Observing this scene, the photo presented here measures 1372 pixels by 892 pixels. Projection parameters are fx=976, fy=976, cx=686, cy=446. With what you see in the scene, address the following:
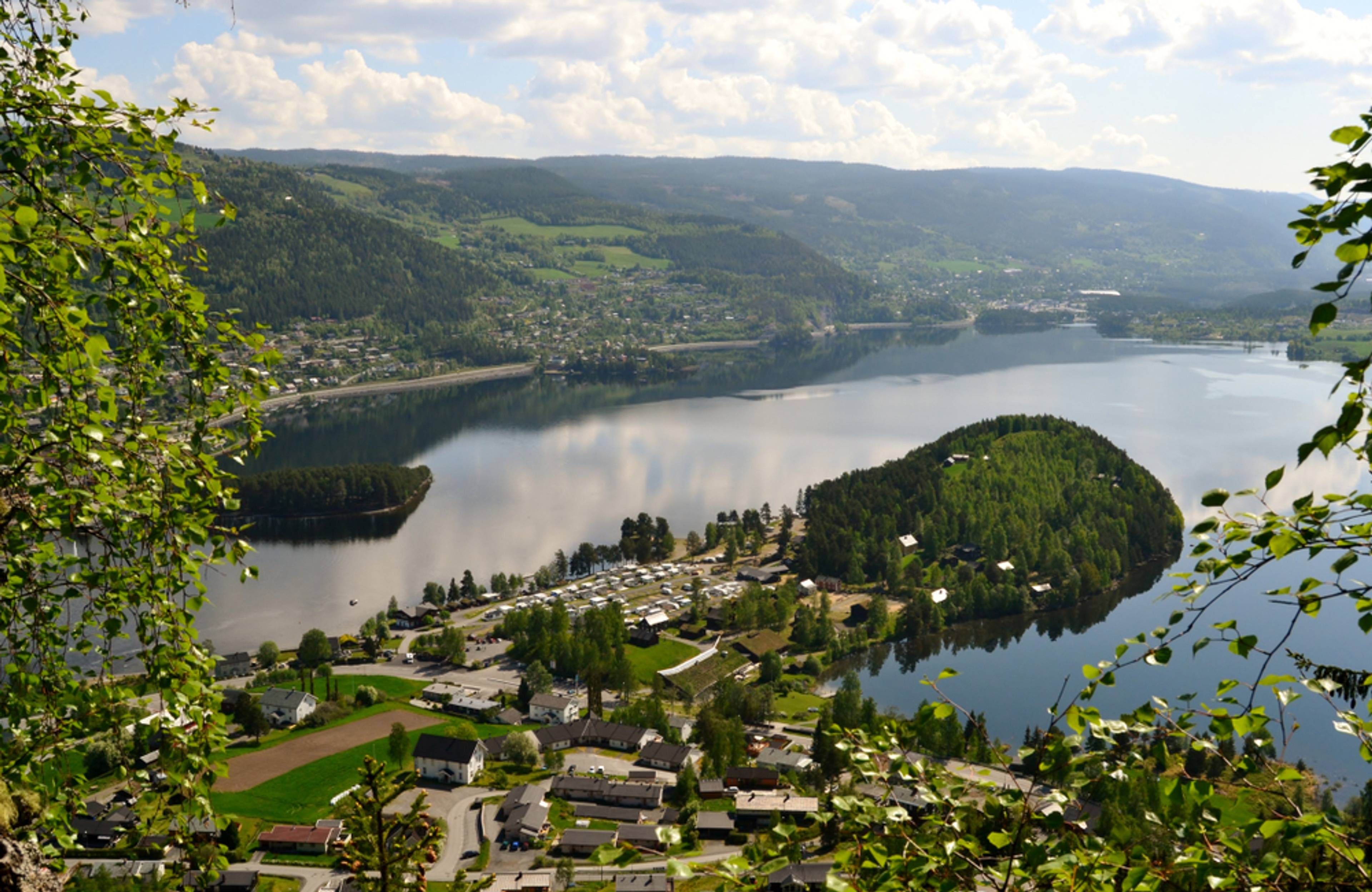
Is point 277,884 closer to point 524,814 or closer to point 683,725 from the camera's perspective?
point 524,814

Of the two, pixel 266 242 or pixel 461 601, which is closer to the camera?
pixel 461 601

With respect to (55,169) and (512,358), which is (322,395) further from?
(55,169)

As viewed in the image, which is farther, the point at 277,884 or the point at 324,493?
the point at 324,493

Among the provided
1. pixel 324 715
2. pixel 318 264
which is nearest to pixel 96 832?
pixel 324 715

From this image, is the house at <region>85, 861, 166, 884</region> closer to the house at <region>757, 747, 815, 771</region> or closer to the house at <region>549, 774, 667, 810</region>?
the house at <region>549, 774, 667, 810</region>

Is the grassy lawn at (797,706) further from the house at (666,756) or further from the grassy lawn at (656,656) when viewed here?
the grassy lawn at (656,656)

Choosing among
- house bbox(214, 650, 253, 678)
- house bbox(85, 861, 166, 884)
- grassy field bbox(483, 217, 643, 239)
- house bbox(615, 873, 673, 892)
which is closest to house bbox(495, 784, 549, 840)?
house bbox(615, 873, 673, 892)

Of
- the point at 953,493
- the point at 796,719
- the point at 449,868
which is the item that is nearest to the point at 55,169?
the point at 449,868

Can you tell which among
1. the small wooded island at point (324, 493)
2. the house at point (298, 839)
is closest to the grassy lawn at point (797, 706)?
the house at point (298, 839)
